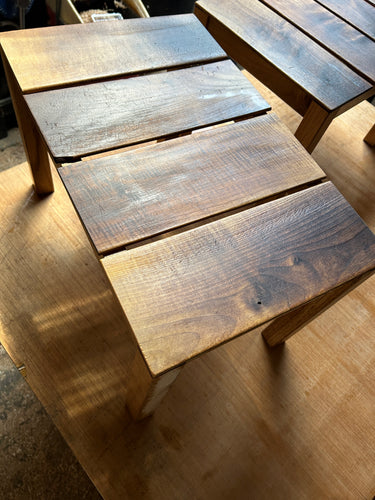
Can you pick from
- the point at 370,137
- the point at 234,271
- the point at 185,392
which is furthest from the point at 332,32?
the point at 185,392

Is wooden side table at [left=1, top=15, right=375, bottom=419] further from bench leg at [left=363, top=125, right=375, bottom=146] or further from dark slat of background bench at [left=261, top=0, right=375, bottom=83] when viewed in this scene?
bench leg at [left=363, top=125, right=375, bottom=146]

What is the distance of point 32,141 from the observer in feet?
3.76

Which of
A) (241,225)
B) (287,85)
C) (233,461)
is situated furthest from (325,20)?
(233,461)

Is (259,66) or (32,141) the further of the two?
(259,66)

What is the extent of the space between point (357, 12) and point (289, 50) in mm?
362

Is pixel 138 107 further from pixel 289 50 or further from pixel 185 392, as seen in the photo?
pixel 185 392

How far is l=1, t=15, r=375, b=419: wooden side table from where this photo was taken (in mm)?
744

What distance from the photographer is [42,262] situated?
1.22 metres

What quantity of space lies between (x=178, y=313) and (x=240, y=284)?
13 cm

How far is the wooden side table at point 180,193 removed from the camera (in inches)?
29.3

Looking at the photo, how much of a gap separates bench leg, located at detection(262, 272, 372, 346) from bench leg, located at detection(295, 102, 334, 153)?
485 mm

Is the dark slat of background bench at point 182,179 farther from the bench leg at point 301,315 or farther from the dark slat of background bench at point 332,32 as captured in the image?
the dark slat of background bench at point 332,32

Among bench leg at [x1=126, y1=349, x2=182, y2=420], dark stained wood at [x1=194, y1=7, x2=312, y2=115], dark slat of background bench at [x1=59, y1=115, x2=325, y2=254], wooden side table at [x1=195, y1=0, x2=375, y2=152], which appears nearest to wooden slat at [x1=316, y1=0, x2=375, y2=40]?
wooden side table at [x1=195, y1=0, x2=375, y2=152]

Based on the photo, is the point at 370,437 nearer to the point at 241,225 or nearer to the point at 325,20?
the point at 241,225
